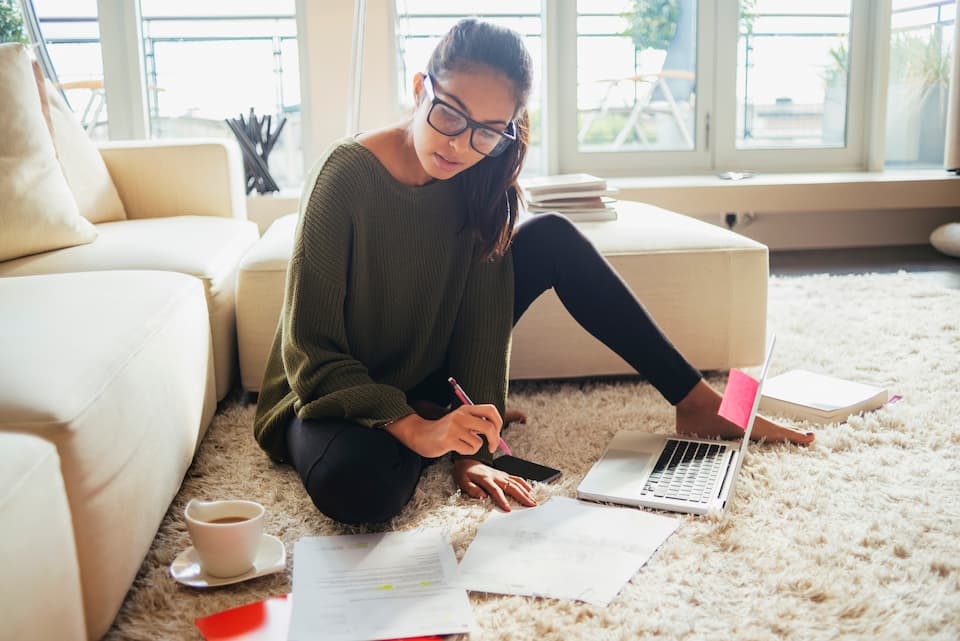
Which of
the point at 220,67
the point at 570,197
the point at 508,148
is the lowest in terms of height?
the point at 570,197

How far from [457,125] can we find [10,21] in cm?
320

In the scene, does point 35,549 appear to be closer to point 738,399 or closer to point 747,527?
point 747,527

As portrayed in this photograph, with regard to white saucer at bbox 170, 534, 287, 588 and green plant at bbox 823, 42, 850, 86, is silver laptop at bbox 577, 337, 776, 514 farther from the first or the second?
green plant at bbox 823, 42, 850, 86

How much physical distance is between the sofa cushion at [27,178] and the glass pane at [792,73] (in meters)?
3.01

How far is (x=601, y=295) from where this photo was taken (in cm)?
165

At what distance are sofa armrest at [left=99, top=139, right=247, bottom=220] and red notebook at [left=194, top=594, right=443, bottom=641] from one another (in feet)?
5.53

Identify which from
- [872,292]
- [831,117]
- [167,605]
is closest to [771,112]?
[831,117]

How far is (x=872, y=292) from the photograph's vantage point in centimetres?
293

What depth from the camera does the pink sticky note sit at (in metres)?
1.43

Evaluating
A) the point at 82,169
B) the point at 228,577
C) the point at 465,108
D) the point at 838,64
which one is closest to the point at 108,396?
the point at 228,577

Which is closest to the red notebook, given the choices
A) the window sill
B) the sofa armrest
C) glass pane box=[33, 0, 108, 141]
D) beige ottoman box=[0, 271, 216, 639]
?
beige ottoman box=[0, 271, 216, 639]

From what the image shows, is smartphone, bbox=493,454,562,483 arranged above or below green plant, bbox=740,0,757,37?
below

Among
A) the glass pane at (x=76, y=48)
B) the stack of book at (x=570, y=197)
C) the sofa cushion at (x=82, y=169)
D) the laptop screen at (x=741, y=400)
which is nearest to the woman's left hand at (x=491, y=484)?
the laptop screen at (x=741, y=400)

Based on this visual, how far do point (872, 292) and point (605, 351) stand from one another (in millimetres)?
1336
